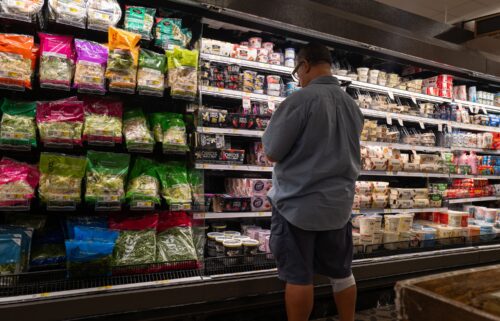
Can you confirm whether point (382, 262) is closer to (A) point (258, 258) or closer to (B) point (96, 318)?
(A) point (258, 258)

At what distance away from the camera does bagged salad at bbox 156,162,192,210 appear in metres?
2.58

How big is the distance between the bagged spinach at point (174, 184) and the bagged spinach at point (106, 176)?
0.88 ft

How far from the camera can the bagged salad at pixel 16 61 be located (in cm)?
210

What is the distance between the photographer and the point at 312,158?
1.96 meters

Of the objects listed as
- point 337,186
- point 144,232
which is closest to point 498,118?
point 337,186

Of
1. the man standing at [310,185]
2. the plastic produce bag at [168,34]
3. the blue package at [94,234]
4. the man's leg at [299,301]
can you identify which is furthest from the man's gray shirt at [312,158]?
the plastic produce bag at [168,34]

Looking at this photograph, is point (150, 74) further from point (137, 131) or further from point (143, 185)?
point (143, 185)

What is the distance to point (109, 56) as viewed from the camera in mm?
2375

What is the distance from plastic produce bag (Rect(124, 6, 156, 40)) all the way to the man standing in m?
1.22

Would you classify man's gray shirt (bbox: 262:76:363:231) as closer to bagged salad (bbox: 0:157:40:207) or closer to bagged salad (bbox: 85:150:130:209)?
bagged salad (bbox: 85:150:130:209)

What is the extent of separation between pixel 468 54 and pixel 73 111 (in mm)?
3763

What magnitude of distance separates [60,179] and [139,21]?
1.19 meters

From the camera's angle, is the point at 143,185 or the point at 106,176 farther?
the point at 143,185

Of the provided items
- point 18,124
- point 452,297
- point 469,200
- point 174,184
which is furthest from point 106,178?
point 469,200
